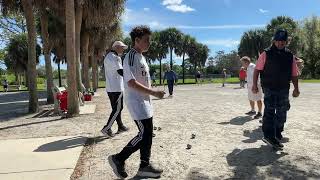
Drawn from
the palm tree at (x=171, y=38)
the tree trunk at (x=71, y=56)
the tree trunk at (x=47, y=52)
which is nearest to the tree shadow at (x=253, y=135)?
the tree trunk at (x=71, y=56)

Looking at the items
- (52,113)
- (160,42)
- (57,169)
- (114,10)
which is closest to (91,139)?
(57,169)

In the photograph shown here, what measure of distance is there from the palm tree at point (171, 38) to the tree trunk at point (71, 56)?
56.9 metres

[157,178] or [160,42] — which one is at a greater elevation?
[160,42]

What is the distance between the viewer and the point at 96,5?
20594 mm

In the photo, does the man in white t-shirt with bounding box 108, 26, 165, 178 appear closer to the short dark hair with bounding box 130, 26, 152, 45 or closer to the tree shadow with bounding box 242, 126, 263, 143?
the short dark hair with bounding box 130, 26, 152, 45

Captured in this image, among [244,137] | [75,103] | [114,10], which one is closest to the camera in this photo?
[244,137]

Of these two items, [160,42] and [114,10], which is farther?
[160,42]

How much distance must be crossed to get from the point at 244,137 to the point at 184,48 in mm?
63059

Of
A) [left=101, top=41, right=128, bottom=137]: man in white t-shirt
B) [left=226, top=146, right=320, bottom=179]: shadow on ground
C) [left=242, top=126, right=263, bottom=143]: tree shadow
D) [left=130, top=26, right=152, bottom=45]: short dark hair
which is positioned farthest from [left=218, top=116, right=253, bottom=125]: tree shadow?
[left=130, top=26, right=152, bottom=45]: short dark hair

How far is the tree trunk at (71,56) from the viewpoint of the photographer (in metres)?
12.6

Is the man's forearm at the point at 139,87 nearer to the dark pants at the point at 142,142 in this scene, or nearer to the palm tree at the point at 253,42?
the dark pants at the point at 142,142

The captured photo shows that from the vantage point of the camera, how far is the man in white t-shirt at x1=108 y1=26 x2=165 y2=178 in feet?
18.0

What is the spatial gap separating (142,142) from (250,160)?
182 cm

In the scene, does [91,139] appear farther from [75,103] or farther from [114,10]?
[114,10]
